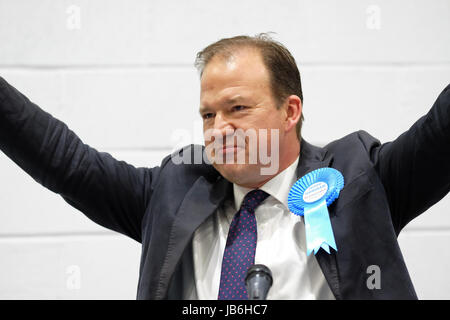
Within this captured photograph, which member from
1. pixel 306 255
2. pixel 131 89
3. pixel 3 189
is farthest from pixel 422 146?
pixel 3 189

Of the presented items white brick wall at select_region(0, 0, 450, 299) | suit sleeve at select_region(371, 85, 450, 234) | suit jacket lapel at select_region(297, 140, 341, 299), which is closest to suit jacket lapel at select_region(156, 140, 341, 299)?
suit jacket lapel at select_region(297, 140, 341, 299)

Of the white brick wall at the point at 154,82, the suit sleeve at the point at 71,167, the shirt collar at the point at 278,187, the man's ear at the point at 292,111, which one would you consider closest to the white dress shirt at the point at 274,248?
the shirt collar at the point at 278,187

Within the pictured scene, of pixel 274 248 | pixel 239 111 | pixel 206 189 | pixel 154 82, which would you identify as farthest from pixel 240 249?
pixel 154 82

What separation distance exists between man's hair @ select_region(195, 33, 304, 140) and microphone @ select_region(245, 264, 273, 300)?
0.56 m

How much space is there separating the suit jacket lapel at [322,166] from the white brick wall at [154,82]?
0.67 m

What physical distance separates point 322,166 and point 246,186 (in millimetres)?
200

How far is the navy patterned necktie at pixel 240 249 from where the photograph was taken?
121 centimetres

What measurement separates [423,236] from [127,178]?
47.7 inches

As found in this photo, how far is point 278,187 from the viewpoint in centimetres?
138

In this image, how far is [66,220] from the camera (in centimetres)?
206

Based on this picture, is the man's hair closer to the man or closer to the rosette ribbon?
the man

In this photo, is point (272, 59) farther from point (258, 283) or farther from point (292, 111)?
point (258, 283)

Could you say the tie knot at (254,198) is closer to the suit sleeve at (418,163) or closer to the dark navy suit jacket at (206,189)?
the dark navy suit jacket at (206,189)
